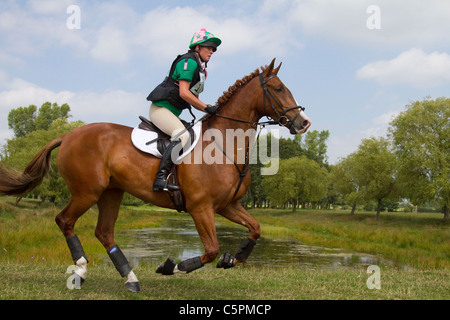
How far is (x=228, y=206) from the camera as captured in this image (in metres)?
5.89

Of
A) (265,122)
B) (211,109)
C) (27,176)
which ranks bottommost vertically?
(27,176)

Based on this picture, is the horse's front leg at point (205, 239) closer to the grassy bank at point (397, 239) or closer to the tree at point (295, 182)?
the grassy bank at point (397, 239)

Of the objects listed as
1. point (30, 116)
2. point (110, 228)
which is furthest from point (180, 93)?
point (30, 116)

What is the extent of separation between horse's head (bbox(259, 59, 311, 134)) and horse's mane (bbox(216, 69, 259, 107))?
0.18 meters

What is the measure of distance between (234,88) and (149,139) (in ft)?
5.15

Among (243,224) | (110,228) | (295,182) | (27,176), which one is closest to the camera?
(243,224)

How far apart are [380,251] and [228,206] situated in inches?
717

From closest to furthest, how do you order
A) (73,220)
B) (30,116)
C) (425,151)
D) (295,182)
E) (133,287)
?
1. (133,287)
2. (73,220)
3. (425,151)
4. (295,182)
5. (30,116)

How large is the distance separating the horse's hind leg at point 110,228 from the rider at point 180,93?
1.34m

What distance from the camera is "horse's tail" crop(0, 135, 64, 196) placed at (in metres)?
6.41

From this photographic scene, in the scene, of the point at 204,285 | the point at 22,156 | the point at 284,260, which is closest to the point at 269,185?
the point at 22,156

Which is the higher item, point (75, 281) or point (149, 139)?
point (149, 139)

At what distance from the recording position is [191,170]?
5379 millimetres

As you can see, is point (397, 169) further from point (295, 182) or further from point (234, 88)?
point (234, 88)
